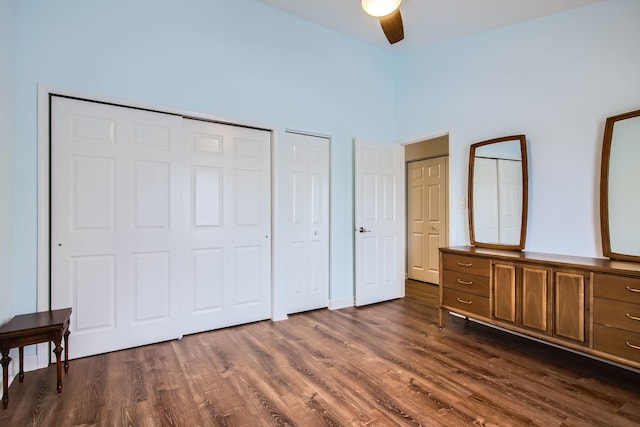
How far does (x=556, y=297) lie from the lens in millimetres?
2420

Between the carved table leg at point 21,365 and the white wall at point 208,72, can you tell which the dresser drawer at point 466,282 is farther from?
the carved table leg at point 21,365

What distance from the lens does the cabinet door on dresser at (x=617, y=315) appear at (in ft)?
6.72

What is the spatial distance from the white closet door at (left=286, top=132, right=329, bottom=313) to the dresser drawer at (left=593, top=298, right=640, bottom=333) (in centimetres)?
250

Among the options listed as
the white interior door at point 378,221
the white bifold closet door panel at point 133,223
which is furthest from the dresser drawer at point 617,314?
the white bifold closet door panel at point 133,223

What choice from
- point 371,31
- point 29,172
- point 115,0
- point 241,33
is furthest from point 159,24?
point 371,31

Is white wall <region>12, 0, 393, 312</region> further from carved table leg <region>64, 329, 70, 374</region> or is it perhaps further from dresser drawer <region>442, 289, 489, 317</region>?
dresser drawer <region>442, 289, 489, 317</region>

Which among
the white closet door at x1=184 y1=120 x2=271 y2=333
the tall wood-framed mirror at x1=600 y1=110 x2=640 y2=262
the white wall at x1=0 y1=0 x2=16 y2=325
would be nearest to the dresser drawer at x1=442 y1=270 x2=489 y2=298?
the tall wood-framed mirror at x1=600 y1=110 x2=640 y2=262

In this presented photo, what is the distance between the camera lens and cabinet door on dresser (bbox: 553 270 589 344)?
228 centimetres

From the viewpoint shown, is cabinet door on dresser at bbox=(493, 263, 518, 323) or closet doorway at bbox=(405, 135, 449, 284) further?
closet doorway at bbox=(405, 135, 449, 284)

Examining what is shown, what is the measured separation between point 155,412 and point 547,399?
93.9 inches

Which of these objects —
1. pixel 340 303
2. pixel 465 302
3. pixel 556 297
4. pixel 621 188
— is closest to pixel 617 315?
pixel 556 297

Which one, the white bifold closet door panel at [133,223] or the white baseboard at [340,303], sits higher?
the white bifold closet door panel at [133,223]

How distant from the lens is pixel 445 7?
10.3ft

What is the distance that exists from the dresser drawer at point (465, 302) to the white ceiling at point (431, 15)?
2663 mm
